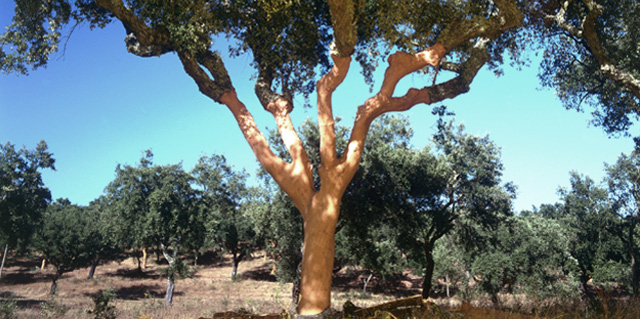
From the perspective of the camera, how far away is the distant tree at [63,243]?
40125 millimetres

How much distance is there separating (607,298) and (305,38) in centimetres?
872

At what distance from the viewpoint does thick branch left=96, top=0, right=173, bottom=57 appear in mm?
8367

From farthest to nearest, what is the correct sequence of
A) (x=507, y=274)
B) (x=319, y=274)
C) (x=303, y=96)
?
(x=507, y=274)
(x=303, y=96)
(x=319, y=274)

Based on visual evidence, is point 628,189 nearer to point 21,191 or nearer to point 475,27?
point 475,27

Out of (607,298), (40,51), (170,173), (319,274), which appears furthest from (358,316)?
(170,173)

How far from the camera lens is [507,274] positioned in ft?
85.6

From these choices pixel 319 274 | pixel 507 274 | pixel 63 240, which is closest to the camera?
pixel 319 274

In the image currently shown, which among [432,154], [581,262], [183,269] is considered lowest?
[183,269]

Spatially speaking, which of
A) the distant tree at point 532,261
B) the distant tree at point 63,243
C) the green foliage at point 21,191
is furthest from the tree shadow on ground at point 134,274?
the distant tree at point 532,261

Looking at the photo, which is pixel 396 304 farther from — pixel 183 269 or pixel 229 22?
pixel 183 269

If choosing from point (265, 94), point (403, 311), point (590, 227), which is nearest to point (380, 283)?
point (590, 227)

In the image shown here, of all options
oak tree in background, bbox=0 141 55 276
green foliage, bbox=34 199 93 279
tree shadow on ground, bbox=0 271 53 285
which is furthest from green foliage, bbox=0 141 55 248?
tree shadow on ground, bbox=0 271 53 285

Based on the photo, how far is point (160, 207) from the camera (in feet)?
88.1

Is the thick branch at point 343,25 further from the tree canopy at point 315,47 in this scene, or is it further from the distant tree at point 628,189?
the distant tree at point 628,189
